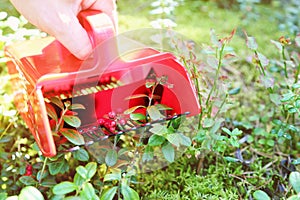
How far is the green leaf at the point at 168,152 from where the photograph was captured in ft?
3.51

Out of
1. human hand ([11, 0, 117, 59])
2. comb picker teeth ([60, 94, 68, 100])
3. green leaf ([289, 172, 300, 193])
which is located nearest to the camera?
green leaf ([289, 172, 300, 193])

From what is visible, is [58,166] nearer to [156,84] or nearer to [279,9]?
[156,84]

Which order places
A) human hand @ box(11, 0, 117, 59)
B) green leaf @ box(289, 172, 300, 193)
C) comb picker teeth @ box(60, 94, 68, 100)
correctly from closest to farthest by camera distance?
green leaf @ box(289, 172, 300, 193), human hand @ box(11, 0, 117, 59), comb picker teeth @ box(60, 94, 68, 100)

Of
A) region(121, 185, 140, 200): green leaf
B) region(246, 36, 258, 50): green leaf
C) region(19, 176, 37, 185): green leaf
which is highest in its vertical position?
region(246, 36, 258, 50): green leaf

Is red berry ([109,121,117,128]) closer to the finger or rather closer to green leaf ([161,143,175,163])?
green leaf ([161,143,175,163])

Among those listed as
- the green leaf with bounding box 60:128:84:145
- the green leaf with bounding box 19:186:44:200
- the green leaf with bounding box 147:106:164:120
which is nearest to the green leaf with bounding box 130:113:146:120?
the green leaf with bounding box 147:106:164:120

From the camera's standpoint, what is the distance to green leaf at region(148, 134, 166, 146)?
1.07m

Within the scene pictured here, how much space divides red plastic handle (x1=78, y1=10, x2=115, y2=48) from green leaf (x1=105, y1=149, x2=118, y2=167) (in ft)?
0.87

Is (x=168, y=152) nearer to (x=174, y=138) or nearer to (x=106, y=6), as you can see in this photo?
(x=174, y=138)

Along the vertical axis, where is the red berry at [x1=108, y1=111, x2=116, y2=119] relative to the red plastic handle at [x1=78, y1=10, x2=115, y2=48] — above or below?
below

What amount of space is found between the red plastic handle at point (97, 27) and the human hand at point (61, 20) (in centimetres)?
2

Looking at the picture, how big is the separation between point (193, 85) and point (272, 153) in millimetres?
392

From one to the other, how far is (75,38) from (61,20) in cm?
5

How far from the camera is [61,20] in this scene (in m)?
1.03
